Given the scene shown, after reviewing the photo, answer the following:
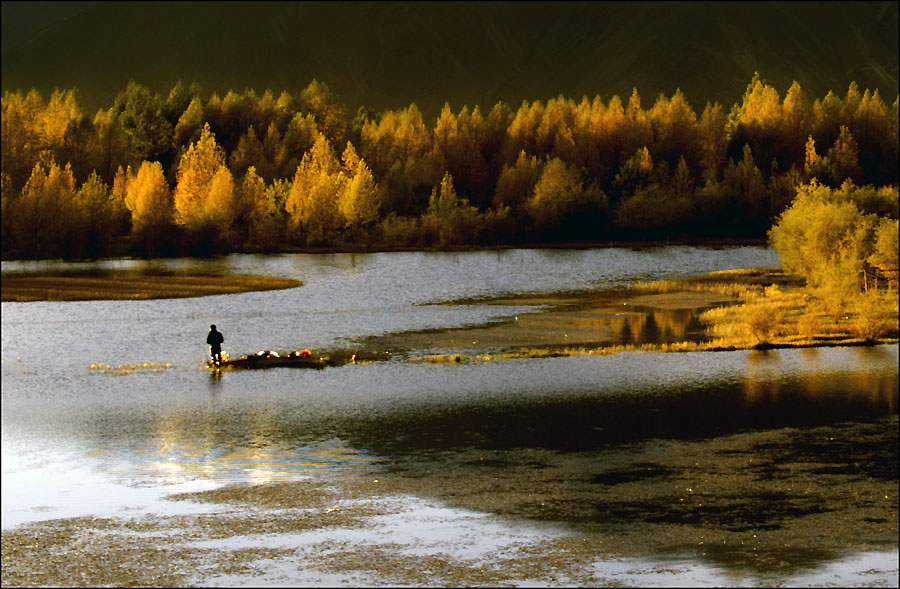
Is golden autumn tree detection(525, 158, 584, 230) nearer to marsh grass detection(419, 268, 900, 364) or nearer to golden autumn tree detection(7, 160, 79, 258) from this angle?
golden autumn tree detection(7, 160, 79, 258)

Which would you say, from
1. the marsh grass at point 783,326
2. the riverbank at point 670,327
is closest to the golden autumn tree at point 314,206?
the riverbank at point 670,327

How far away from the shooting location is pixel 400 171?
536 ft

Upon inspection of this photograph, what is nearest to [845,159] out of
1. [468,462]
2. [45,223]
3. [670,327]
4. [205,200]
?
[205,200]

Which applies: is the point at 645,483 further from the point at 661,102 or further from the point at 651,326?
the point at 661,102

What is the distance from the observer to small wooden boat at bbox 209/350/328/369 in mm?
55531

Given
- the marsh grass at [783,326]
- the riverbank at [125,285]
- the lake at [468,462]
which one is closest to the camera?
the lake at [468,462]

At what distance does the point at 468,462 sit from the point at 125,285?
227 feet

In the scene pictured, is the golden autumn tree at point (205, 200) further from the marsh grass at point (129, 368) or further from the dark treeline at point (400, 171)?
the marsh grass at point (129, 368)

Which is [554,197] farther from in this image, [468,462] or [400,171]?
[468,462]

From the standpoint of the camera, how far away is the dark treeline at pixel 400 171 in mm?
142125

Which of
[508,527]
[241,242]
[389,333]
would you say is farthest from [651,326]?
[241,242]

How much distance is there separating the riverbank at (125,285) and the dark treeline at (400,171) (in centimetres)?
2680

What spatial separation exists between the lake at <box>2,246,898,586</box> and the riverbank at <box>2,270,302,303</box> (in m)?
25.0

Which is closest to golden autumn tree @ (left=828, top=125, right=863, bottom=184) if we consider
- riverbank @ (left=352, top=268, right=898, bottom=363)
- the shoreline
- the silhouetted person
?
the shoreline
